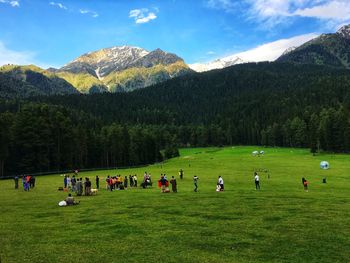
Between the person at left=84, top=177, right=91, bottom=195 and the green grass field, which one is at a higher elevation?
the person at left=84, top=177, right=91, bottom=195

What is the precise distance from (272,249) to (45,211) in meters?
23.5

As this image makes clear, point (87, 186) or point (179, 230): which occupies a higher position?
point (87, 186)

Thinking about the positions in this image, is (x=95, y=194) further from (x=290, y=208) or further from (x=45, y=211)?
(x=290, y=208)

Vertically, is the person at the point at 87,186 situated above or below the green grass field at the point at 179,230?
above

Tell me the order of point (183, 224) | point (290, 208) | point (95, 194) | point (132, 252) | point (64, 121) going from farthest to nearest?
point (64, 121), point (95, 194), point (290, 208), point (183, 224), point (132, 252)

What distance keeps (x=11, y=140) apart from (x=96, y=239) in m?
89.6

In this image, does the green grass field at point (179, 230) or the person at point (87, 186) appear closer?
the green grass field at point (179, 230)

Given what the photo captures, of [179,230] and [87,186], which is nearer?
[179,230]

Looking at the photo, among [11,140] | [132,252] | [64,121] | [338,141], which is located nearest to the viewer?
[132,252]

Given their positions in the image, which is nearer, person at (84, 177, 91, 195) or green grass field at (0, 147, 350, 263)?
green grass field at (0, 147, 350, 263)

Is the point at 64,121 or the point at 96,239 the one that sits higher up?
the point at 64,121

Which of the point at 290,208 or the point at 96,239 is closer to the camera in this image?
the point at 96,239

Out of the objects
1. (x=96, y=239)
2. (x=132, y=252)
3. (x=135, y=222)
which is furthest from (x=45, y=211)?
(x=132, y=252)

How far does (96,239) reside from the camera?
2598cm
